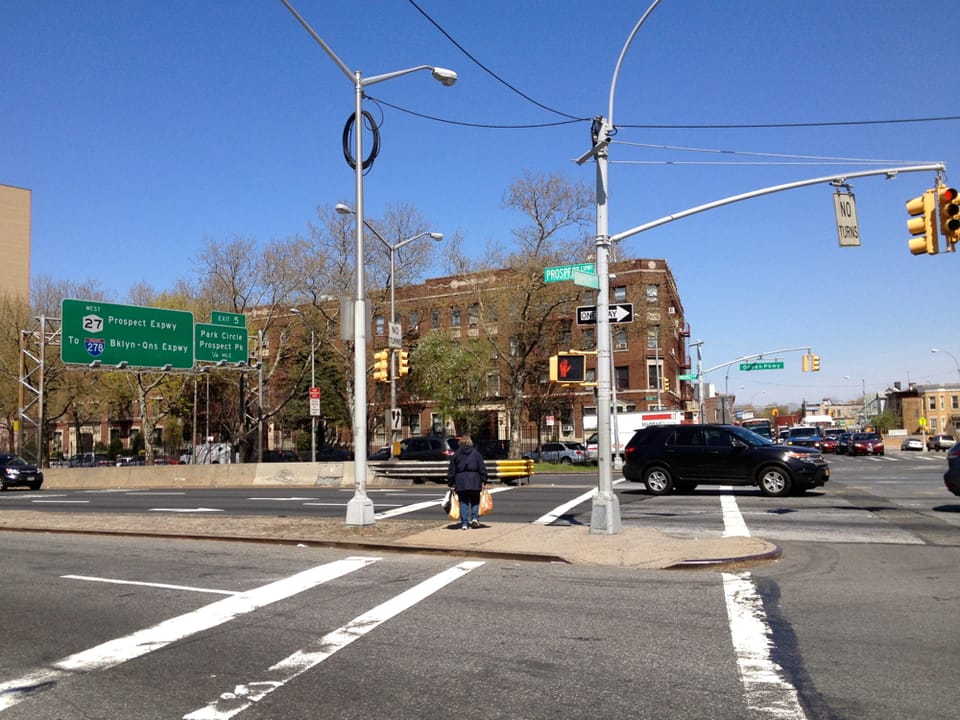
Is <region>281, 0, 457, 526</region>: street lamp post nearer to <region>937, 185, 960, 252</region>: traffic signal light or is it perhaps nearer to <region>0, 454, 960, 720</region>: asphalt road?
<region>0, 454, 960, 720</region>: asphalt road

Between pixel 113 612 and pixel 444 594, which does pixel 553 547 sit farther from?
pixel 113 612

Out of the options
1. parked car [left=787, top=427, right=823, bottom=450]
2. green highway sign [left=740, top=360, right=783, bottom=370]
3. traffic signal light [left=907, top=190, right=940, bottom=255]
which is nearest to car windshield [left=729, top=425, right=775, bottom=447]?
traffic signal light [left=907, top=190, right=940, bottom=255]

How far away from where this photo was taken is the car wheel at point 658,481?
21406 mm

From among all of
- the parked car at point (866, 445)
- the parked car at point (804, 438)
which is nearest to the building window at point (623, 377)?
the parked car at point (804, 438)

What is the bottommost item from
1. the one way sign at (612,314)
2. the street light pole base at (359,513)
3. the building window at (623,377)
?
the street light pole base at (359,513)

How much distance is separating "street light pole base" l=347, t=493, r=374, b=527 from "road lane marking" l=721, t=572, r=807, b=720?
Result: 7.37 m

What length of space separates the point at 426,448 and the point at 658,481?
1489 cm

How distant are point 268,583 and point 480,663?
4.39 metres

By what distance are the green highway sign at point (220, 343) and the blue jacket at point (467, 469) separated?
27.7 m

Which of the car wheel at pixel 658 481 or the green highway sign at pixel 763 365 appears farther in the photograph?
the green highway sign at pixel 763 365

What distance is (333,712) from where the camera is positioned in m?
5.25

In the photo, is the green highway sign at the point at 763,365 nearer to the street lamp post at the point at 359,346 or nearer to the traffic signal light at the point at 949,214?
the traffic signal light at the point at 949,214

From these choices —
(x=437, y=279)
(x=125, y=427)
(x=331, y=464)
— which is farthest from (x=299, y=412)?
(x=331, y=464)

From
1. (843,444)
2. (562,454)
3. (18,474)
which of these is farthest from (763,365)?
(18,474)
